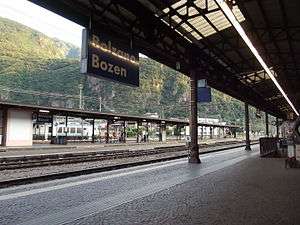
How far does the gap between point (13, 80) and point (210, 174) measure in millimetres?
94437

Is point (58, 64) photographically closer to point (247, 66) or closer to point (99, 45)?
point (247, 66)

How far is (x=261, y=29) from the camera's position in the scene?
1386 cm

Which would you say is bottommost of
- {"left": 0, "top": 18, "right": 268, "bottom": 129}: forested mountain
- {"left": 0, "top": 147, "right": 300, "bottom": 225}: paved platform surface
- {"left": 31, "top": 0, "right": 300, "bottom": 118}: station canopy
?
{"left": 0, "top": 147, "right": 300, "bottom": 225}: paved platform surface

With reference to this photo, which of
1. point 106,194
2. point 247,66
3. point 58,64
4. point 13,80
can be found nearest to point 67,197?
point 106,194

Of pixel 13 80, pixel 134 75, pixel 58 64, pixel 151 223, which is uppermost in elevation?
pixel 58 64

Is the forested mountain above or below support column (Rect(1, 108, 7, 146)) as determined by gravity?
above

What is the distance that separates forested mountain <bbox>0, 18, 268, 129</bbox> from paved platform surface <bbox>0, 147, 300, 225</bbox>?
59152 mm

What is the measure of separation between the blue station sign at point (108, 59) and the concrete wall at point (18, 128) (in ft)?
71.3

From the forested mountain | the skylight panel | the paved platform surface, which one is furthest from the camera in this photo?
the forested mountain

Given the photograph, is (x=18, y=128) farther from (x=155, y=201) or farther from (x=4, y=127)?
(x=155, y=201)

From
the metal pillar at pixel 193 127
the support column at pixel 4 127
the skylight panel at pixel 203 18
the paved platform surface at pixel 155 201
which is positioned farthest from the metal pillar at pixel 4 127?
the paved platform surface at pixel 155 201

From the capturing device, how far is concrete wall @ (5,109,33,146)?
97.0 ft

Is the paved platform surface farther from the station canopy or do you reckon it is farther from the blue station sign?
the station canopy

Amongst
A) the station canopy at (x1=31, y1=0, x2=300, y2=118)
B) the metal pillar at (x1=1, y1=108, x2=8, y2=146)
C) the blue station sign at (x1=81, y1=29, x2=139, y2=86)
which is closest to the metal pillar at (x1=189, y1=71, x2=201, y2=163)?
the station canopy at (x1=31, y1=0, x2=300, y2=118)
